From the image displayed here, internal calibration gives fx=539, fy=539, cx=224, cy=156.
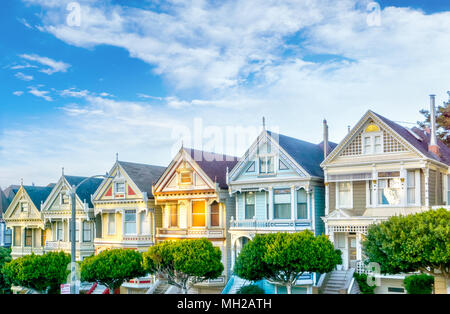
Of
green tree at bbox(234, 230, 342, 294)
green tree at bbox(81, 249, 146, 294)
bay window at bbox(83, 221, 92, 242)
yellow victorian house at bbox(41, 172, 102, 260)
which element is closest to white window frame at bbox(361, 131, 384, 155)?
green tree at bbox(234, 230, 342, 294)

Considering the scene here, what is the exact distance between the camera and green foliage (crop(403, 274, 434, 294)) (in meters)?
28.9

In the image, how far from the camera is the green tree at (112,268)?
3306 centimetres

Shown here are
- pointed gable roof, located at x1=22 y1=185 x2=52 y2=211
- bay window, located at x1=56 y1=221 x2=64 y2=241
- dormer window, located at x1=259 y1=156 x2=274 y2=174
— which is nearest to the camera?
dormer window, located at x1=259 y1=156 x2=274 y2=174

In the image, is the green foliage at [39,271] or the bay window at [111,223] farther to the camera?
the bay window at [111,223]

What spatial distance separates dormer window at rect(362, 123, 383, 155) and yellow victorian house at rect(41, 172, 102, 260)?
23.4m

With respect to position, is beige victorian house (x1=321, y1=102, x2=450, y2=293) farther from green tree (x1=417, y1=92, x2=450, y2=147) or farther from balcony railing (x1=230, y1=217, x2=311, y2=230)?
green tree (x1=417, y1=92, x2=450, y2=147)

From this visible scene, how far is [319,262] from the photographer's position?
28.5 meters

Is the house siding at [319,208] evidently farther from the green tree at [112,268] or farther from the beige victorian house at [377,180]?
the green tree at [112,268]

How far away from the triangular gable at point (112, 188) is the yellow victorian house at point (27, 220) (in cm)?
778

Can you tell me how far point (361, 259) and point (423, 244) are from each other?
850 centimetres

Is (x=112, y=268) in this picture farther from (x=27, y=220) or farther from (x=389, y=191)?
(x=27, y=220)

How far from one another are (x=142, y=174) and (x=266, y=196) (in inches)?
466

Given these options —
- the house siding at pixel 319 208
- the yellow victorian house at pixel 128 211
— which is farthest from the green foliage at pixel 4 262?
the house siding at pixel 319 208
